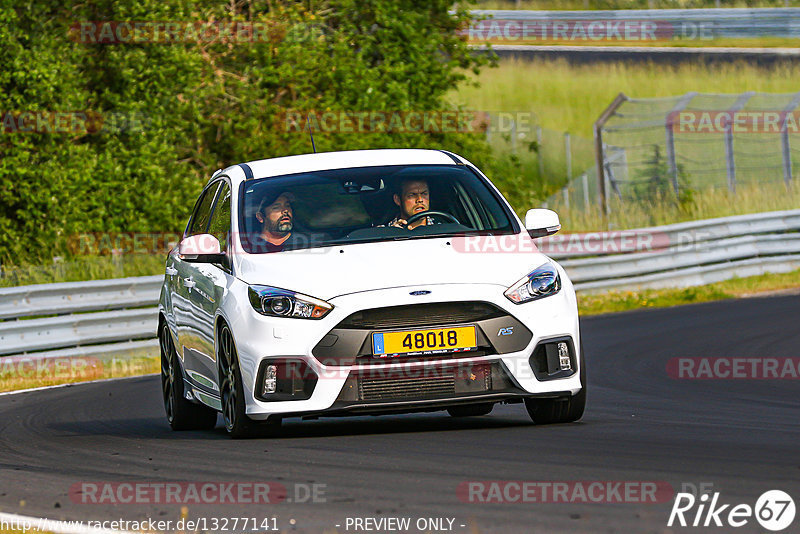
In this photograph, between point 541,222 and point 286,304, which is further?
point 541,222

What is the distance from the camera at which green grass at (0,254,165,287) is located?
20328mm

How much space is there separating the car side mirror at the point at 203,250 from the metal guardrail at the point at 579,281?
7725 millimetres

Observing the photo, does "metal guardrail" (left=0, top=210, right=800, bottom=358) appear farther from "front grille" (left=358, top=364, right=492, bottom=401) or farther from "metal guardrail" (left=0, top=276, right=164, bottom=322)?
"front grille" (left=358, top=364, right=492, bottom=401)

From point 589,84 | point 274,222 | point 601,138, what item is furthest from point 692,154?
point 274,222

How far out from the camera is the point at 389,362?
26.2 ft

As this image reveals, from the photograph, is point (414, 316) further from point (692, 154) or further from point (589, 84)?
point (589, 84)

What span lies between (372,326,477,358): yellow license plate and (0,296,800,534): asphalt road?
18.6 inches

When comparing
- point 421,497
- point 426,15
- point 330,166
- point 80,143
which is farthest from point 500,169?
point 421,497

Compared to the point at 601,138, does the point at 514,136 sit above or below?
below

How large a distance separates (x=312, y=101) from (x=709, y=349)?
13898mm

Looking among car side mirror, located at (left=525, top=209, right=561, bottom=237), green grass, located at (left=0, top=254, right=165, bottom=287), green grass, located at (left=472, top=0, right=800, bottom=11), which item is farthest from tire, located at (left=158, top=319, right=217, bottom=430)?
green grass, located at (left=472, top=0, right=800, bottom=11)

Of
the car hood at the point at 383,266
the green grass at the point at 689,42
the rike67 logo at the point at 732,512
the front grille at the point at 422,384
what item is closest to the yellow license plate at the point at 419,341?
the front grille at the point at 422,384

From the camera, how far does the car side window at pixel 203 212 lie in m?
10.3

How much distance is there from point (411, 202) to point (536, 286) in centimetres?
120
